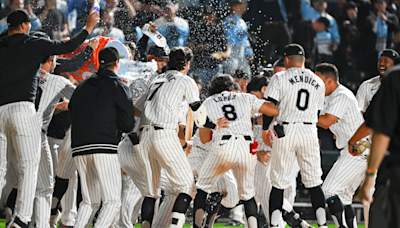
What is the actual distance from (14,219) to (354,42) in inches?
310

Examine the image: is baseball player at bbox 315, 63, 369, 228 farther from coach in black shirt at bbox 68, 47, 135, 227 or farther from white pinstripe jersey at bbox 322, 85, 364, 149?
coach in black shirt at bbox 68, 47, 135, 227

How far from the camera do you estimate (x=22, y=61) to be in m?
4.70

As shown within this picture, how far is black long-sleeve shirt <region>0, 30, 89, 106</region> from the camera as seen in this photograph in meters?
4.65

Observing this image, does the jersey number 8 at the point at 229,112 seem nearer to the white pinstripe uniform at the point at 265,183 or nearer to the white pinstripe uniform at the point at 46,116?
the white pinstripe uniform at the point at 265,183

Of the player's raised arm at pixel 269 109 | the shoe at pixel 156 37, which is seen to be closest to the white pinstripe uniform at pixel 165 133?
the player's raised arm at pixel 269 109

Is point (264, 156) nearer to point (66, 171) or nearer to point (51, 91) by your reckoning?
point (66, 171)

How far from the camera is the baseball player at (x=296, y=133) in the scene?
16.9 feet

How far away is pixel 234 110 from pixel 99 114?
137cm

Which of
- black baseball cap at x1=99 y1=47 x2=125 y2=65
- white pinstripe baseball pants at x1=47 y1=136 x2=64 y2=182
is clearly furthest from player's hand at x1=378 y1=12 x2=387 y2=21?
black baseball cap at x1=99 y1=47 x2=125 y2=65

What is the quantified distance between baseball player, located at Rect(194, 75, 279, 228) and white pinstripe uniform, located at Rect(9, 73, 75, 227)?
146cm

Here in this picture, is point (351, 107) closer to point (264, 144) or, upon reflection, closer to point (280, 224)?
point (264, 144)

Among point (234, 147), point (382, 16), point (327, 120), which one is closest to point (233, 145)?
point (234, 147)

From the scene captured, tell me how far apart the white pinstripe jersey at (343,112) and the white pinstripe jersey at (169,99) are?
1.52 metres

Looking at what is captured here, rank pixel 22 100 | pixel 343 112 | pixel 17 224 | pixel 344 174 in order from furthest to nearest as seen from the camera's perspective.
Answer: pixel 343 112
pixel 344 174
pixel 22 100
pixel 17 224
